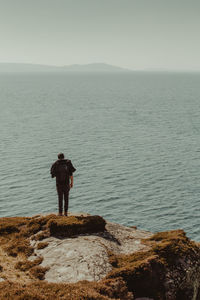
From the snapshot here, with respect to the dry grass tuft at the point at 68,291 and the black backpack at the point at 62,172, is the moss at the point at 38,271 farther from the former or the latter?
the black backpack at the point at 62,172

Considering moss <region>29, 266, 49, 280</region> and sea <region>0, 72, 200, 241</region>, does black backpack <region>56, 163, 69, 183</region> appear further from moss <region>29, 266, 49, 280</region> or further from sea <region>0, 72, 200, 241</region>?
sea <region>0, 72, 200, 241</region>

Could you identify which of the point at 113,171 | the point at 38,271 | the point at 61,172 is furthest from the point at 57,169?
the point at 113,171

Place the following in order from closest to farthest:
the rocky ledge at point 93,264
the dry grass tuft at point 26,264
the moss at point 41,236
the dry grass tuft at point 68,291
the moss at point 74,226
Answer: the dry grass tuft at point 68,291, the rocky ledge at point 93,264, the dry grass tuft at point 26,264, the moss at point 41,236, the moss at point 74,226

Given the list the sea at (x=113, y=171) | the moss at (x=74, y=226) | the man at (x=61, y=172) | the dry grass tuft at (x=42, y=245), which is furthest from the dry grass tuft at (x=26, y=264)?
the sea at (x=113, y=171)

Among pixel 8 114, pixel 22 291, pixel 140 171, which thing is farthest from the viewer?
pixel 8 114

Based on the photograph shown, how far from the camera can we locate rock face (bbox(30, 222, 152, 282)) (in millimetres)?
11398

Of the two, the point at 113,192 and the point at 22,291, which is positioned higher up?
the point at 22,291

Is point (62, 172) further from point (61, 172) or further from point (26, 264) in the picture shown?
point (26, 264)

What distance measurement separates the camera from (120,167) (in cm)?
6712

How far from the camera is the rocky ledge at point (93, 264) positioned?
32.9 feet

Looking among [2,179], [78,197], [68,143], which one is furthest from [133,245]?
[68,143]

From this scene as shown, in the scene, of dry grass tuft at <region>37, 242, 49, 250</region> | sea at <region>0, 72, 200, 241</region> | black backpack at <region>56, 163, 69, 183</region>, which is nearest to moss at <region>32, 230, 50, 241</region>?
dry grass tuft at <region>37, 242, 49, 250</region>

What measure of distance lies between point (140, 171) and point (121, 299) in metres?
55.2

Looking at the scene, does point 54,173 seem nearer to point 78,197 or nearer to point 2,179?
point 78,197
